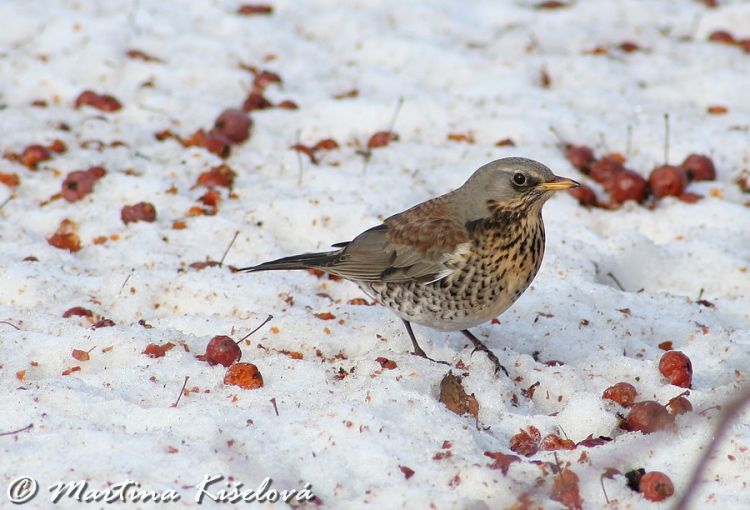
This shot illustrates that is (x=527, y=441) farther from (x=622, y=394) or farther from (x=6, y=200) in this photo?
(x=6, y=200)

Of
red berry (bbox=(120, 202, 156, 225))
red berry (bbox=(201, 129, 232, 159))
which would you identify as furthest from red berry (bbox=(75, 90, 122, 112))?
red berry (bbox=(120, 202, 156, 225))

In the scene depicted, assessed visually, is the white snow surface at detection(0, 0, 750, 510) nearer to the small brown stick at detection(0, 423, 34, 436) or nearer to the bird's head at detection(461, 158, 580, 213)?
the small brown stick at detection(0, 423, 34, 436)

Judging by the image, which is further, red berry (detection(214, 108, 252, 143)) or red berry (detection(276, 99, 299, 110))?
red berry (detection(276, 99, 299, 110))

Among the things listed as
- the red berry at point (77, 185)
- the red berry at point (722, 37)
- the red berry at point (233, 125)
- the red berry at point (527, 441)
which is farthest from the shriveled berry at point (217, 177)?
the red berry at point (722, 37)

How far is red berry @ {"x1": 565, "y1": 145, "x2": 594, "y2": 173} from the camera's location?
618cm

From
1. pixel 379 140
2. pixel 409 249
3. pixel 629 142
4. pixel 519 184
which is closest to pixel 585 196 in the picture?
pixel 629 142

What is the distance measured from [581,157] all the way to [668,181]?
58 centimetres

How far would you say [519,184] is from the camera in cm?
439

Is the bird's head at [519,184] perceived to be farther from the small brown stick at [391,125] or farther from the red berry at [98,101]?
the red berry at [98,101]

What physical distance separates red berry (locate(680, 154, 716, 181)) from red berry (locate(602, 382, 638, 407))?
2.48 m

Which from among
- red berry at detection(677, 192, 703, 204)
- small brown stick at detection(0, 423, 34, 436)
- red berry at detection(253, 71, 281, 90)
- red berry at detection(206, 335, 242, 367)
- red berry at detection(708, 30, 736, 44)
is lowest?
red berry at detection(253, 71, 281, 90)

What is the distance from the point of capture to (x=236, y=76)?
23.8 ft

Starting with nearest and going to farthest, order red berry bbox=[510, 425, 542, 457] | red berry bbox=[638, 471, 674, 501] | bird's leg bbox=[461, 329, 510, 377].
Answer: red berry bbox=[638, 471, 674, 501]
red berry bbox=[510, 425, 542, 457]
bird's leg bbox=[461, 329, 510, 377]

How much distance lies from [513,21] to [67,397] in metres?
5.57
